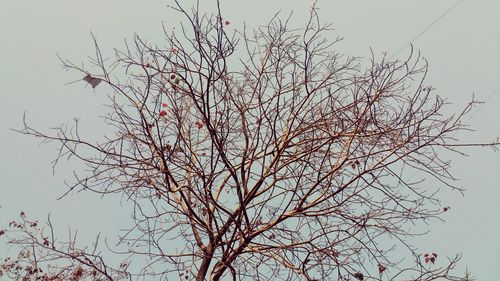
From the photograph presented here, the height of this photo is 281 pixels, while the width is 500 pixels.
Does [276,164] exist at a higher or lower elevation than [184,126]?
lower

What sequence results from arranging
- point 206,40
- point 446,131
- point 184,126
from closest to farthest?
point 206,40 → point 446,131 → point 184,126

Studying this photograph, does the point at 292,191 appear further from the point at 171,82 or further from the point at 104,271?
the point at 104,271

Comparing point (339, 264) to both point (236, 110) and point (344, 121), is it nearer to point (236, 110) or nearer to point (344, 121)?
point (344, 121)

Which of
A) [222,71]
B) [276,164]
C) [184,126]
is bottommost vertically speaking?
[276,164]

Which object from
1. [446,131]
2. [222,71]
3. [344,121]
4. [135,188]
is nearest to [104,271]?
[135,188]

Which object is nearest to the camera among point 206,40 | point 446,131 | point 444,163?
point 206,40

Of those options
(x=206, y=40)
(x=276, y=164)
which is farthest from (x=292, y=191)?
(x=206, y=40)

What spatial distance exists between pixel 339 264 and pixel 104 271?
1.36 meters

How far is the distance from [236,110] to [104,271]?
1259 mm

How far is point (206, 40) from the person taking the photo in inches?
96.2

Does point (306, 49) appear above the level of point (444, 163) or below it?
above

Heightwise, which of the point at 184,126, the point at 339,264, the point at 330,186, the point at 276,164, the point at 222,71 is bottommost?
the point at 339,264

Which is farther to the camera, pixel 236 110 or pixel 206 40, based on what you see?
pixel 236 110

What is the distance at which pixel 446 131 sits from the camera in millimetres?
2670
